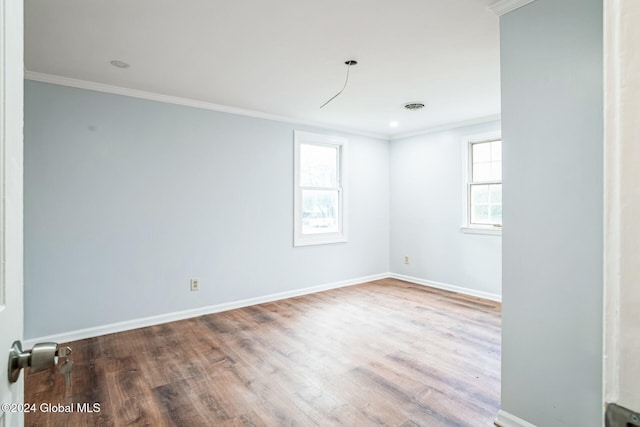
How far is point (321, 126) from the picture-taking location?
4918mm

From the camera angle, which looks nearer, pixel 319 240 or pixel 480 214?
pixel 480 214

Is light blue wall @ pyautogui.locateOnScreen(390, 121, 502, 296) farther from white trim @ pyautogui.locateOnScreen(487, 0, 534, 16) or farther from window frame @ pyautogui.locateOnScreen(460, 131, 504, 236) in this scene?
white trim @ pyautogui.locateOnScreen(487, 0, 534, 16)

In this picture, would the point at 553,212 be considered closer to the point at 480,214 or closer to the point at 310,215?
the point at 480,214

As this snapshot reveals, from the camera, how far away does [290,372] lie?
2.55 meters

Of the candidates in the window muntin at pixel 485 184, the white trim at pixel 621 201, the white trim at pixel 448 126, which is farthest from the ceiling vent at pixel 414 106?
the white trim at pixel 621 201

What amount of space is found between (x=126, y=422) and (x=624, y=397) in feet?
7.81

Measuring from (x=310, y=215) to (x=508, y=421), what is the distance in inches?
135

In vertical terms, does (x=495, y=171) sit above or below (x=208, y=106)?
below

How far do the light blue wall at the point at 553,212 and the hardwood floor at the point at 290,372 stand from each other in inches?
19.9

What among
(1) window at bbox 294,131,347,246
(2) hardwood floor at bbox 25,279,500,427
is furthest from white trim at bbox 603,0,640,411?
(1) window at bbox 294,131,347,246

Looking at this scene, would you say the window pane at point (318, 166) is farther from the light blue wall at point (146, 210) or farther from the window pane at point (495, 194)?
the window pane at point (495, 194)

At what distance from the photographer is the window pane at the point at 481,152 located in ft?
15.0

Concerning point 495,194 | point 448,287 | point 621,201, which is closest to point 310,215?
point 448,287

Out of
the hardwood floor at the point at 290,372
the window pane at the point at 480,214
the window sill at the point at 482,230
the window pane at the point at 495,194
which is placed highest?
Answer: the window pane at the point at 495,194
